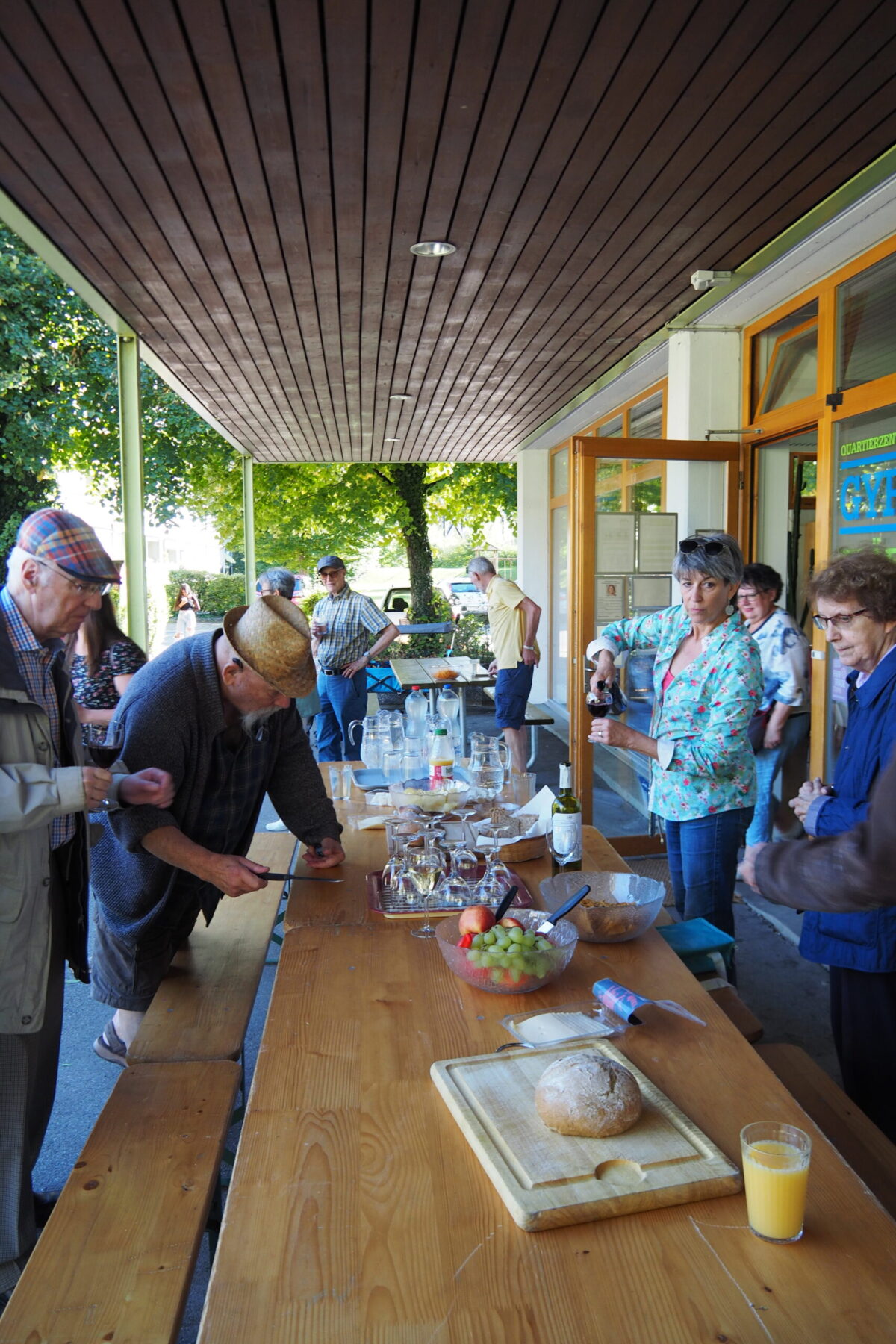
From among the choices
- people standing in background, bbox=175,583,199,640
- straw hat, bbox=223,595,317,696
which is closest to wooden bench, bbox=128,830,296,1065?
straw hat, bbox=223,595,317,696

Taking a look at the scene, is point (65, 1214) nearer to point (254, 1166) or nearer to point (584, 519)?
point (254, 1166)

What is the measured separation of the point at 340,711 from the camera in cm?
801

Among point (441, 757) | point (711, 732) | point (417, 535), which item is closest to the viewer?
point (711, 732)

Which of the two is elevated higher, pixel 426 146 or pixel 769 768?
pixel 426 146

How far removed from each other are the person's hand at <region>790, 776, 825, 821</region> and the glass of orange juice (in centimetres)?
130

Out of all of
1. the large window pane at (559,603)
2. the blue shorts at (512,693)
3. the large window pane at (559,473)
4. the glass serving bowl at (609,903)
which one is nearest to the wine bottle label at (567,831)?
the glass serving bowl at (609,903)

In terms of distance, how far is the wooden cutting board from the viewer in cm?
129

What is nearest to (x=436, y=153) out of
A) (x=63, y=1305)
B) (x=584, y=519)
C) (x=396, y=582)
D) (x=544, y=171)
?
(x=544, y=171)

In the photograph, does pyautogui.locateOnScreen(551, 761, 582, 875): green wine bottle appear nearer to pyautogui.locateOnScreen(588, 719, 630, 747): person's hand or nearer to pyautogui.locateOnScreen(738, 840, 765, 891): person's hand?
pyautogui.locateOnScreen(588, 719, 630, 747): person's hand

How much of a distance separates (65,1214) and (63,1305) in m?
0.26

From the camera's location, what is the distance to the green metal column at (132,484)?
6.62 metres

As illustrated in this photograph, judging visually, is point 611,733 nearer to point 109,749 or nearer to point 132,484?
point 109,749

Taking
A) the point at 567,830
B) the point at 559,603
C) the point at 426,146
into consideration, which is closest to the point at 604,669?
the point at 567,830

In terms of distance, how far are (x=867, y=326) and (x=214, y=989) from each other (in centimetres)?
438
